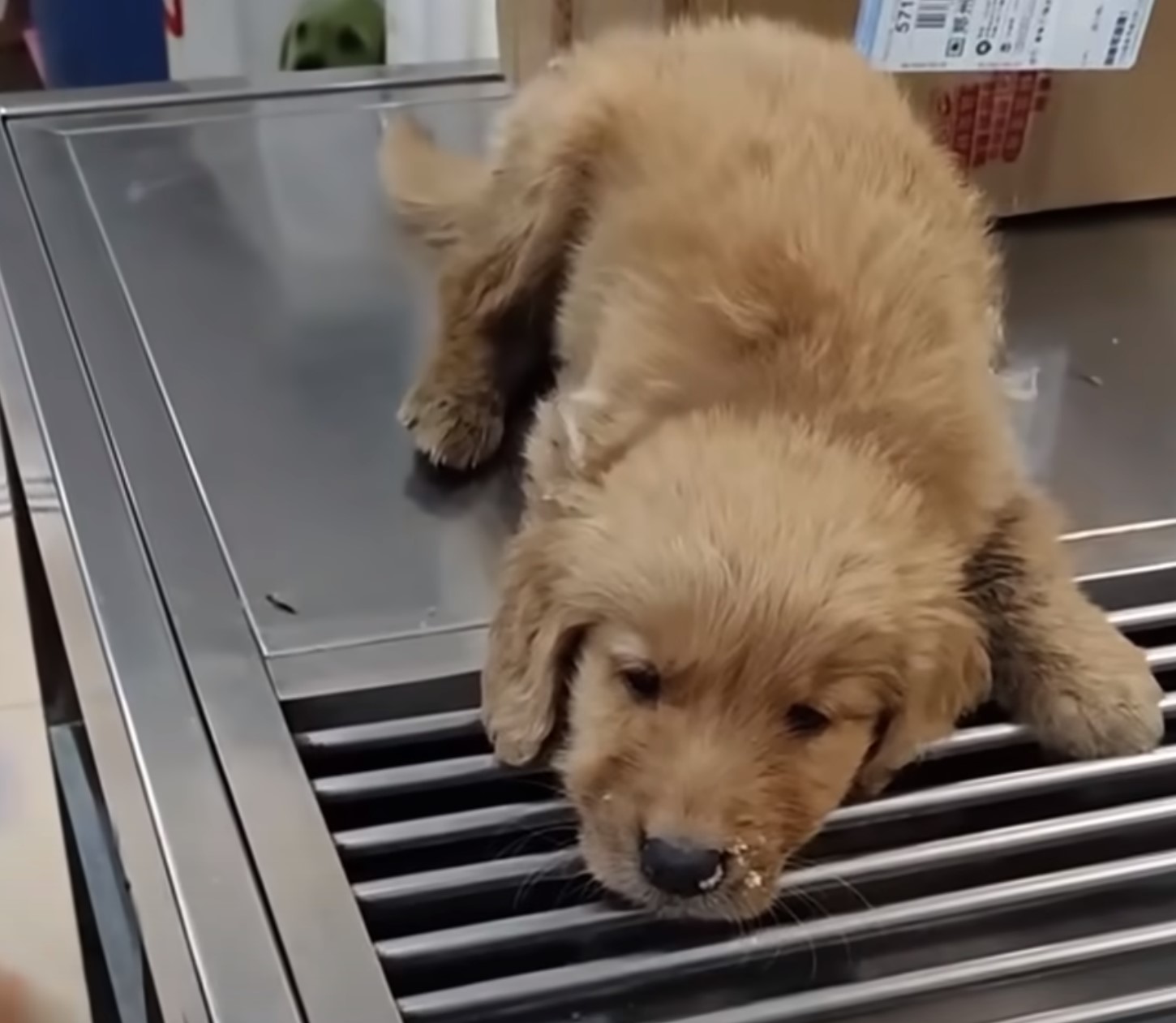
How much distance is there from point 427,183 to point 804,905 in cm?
62

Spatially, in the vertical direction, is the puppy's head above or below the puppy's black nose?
above

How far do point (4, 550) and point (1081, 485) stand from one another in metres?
0.97

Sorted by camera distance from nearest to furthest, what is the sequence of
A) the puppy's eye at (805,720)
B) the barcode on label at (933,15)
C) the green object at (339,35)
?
the puppy's eye at (805,720) → the barcode on label at (933,15) → the green object at (339,35)

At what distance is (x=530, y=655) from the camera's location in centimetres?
88

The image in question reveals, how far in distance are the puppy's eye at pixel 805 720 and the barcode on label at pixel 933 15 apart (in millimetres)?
520

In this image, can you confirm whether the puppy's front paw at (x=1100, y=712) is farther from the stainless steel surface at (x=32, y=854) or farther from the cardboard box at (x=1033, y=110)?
the stainless steel surface at (x=32, y=854)

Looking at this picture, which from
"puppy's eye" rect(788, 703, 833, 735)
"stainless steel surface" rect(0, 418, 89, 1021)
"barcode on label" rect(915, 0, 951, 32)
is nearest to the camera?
"puppy's eye" rect(788, 703, 833, 735)

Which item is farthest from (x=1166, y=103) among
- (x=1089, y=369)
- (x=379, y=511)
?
(x=379, y=511)

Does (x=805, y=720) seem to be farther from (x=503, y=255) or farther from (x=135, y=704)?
(x=503, y=255)

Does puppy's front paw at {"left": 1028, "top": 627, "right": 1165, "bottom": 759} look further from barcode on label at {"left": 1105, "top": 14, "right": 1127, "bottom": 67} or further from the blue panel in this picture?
the blue panel

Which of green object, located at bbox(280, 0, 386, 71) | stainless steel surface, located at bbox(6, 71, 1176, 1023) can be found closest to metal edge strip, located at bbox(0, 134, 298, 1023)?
stainless steel surface, located at bbox(6, 71, 1176, 1023)

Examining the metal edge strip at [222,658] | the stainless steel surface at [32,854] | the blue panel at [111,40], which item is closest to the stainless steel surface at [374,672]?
the metal edge strip at [222,658]

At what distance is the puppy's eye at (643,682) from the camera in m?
0.86

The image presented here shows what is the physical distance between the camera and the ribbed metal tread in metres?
0.78
